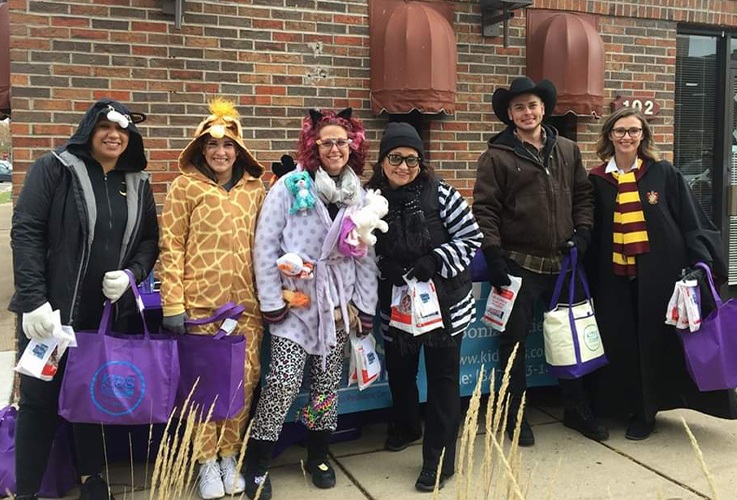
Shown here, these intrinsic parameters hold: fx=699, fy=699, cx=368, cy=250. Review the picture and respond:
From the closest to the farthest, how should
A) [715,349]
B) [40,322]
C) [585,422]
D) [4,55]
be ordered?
1. [40,322]
2. [715,349]
3. [585,422]
4. [4,55]

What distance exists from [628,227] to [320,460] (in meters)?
2.09

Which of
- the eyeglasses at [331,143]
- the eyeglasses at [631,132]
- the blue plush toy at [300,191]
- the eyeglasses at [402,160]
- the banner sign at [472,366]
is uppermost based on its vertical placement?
the eyeglasses at [631,132]

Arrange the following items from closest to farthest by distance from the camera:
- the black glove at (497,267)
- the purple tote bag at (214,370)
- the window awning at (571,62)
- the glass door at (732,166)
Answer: the purple tote bag at (214,370), the black glove at (497,267), the window awning at (571,62), the glass door at (732,166)

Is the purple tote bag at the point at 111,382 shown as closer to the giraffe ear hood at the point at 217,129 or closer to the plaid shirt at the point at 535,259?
the giraffe ear hood at the point at 217,129

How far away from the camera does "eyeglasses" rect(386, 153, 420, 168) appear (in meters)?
3.28

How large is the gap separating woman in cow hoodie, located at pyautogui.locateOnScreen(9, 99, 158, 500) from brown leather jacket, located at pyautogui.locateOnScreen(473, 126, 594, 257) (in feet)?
5.80

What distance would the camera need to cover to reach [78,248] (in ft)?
9.57

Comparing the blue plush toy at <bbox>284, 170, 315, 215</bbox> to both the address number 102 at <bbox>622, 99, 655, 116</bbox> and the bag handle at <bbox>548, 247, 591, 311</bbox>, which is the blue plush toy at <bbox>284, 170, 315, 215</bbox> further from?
the address number 102 at <bbox>622, 99, 655, 116</bbox>

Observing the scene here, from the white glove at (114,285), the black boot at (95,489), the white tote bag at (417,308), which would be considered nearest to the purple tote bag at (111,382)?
the white glove at (114,285)

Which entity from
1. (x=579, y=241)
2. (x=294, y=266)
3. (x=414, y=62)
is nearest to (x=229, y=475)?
(x=294, y=266)

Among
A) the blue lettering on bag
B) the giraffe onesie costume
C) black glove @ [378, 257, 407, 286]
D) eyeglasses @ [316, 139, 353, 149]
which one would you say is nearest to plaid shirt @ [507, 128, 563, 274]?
black glove @ [378, 257, 407, 286]

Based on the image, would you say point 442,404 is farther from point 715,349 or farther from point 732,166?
point 732,166

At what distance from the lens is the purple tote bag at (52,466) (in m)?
3.23

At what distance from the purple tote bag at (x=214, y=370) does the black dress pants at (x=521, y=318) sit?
1.51m
